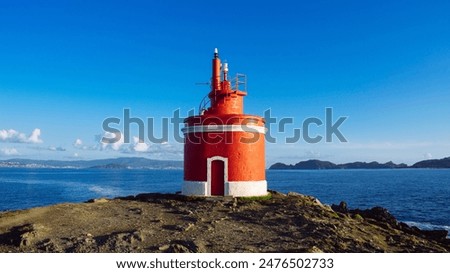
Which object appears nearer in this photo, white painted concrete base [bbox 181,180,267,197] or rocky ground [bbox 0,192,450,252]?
Answer: rocky ground [bbox 0,192,450,252]

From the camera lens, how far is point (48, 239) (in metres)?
10.3

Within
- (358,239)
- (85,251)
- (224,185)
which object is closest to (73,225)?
(85,251)

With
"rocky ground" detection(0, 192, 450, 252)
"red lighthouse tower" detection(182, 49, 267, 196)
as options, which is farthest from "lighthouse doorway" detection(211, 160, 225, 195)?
"rocky ground" detection(0, 192, 450, 252)

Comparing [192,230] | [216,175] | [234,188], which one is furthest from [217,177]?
[192,230]

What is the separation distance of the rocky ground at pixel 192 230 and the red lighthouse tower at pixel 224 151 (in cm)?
187

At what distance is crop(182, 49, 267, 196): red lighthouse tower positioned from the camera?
18.2m

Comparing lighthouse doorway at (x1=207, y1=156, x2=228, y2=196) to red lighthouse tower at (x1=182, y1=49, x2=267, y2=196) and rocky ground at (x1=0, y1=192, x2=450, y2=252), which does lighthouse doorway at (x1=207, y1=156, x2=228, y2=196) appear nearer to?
red lighthouse tower at (x1=182, y1=49, x2=267, y2=196)

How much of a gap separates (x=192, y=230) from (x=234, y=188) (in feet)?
22.0

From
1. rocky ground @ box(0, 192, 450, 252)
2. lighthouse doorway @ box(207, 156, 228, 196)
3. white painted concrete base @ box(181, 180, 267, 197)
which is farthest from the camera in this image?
lighthouse doorway @ box(207, 156, 228, 196)

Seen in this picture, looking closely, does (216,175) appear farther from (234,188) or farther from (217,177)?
(234,188)

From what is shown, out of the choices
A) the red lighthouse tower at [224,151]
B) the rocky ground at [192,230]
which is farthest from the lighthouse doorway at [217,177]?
the rocky ground at [192,230]

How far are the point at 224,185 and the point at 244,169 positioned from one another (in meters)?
1.29

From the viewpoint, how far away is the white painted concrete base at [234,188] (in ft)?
59.2

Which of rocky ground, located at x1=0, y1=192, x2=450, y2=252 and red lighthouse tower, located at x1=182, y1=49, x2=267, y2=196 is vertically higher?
red lighthouse tower, located at x1=182, y1=49, x2=267, y2=196
